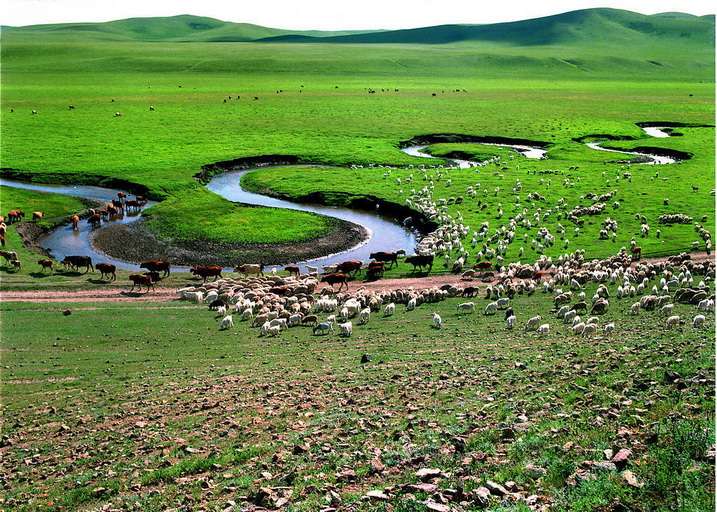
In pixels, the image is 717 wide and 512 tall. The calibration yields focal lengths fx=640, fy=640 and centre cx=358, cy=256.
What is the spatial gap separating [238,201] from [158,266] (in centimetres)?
1628

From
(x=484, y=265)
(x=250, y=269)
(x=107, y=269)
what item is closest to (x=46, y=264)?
(x=107, y=269)

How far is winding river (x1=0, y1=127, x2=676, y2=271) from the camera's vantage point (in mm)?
34406

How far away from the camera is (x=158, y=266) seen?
1205 inches

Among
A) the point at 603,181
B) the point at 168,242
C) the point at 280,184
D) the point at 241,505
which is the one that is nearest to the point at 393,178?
the point at 280,184

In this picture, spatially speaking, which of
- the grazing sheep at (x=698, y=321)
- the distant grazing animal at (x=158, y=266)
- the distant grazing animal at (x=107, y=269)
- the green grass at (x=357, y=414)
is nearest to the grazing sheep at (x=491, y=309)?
the green grass at (x=357, y=414)

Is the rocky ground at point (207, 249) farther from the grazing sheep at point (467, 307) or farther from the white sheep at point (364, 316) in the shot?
the grazing sheep at point (467, 307)

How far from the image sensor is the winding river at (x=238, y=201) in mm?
34406

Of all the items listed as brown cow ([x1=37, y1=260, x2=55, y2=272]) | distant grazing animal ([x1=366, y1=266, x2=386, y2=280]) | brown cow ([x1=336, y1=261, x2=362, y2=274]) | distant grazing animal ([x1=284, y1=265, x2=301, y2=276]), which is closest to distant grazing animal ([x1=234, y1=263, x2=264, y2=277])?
distant grazing animal ([x1=284, y1=265, x2=301, y2=276])

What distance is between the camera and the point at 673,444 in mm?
9383

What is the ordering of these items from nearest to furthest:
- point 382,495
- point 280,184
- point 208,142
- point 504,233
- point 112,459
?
point 382,495, point 112,459, point 504,233, point 280,184, point 208,142

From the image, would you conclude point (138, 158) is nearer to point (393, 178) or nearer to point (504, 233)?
point (393, 178)

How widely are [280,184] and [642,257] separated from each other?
27.8 metres

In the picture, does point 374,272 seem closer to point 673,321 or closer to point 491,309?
point 491,309

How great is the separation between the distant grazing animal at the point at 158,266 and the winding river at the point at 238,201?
186 cm
